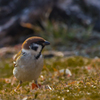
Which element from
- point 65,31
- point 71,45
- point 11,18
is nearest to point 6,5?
point 11,18

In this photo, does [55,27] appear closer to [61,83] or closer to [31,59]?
[61,83]

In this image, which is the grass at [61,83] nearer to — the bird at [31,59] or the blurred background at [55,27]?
the blurred background at [55,27]

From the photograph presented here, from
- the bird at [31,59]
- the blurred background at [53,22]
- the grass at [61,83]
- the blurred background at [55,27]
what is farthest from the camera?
the blurred background at [53,22]

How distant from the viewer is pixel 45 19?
7.00 meters

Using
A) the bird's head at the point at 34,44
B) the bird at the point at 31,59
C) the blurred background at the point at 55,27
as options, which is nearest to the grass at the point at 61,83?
the blurred background at the point at 55,27

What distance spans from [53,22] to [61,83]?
406cm

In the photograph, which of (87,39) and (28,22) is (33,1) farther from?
(87,39)

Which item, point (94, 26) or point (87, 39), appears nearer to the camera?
point (87, 39)

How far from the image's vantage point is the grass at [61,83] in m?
2.52

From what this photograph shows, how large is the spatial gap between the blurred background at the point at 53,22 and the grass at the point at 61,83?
1523 mm

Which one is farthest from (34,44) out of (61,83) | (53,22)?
(53,22)

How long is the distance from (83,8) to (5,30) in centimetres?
321

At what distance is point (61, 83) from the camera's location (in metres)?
3.26

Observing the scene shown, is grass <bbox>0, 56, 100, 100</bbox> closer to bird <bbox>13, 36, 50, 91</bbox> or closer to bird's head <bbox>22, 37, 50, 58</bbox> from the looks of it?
bird <bbox>13, 36, 50, 91</bbox>
